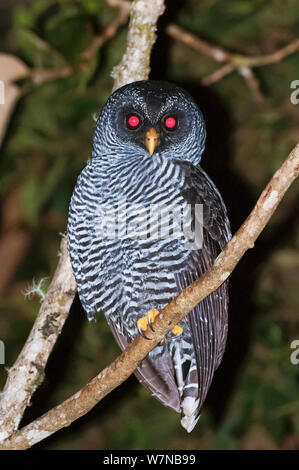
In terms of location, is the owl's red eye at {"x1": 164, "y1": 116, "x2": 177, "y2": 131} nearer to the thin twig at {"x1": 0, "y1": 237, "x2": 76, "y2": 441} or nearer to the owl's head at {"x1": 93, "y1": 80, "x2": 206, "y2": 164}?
the owl's head at {"x1": 93, "y1": 80, "x2": 206, "y2": 164}

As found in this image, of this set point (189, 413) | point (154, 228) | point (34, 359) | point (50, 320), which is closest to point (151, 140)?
point (154, 228)

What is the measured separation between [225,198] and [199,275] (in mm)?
1729

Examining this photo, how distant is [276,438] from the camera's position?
4.17 metres

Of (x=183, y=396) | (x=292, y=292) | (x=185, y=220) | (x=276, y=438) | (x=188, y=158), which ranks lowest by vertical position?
(x=276, y=438)

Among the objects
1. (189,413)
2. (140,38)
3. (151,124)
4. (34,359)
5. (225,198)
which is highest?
(140,38)

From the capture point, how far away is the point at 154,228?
2518mm

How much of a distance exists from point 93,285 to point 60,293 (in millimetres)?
165

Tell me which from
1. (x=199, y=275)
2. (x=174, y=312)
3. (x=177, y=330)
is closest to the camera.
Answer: (x=174, y=312)

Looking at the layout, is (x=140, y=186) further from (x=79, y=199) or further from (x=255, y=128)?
(x=255, y=128)

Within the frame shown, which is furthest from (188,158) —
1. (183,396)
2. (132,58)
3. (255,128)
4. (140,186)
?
(255,128)

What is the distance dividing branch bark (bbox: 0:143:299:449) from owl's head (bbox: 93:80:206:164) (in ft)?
2.51

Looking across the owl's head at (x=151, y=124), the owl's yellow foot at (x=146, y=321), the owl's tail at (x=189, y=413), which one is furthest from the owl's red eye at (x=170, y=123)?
the owl's tail at (x=189, y=413)

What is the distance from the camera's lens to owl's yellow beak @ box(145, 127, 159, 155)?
2.67 m

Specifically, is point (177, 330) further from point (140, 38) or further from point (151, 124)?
point (140, 38)
